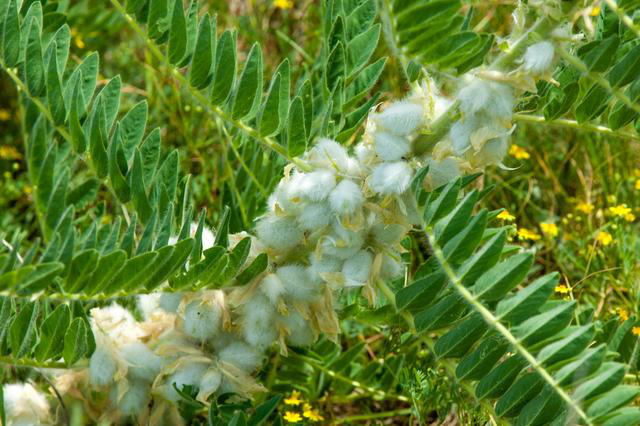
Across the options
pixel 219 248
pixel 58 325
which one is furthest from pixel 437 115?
pixel 58 325

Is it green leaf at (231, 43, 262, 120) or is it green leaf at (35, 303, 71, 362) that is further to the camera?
green leaf at (231, 43, 262, 120)

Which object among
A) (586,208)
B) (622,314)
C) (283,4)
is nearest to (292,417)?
(622,314)

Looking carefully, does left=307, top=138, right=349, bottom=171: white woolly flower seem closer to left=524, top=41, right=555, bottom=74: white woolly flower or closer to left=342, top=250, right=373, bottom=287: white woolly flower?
left=342, top=250, right=373, bottom=287: white woolly flower

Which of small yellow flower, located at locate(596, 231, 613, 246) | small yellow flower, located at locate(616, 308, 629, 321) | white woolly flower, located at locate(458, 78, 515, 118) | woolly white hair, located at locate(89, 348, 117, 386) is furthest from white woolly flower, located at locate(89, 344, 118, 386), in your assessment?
small yellow flower, located at locate(596, 231, 613, 246)

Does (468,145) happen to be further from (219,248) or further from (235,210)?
(235,210)

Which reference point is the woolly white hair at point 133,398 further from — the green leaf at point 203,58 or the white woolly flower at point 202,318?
the green leaf at point 203,58
